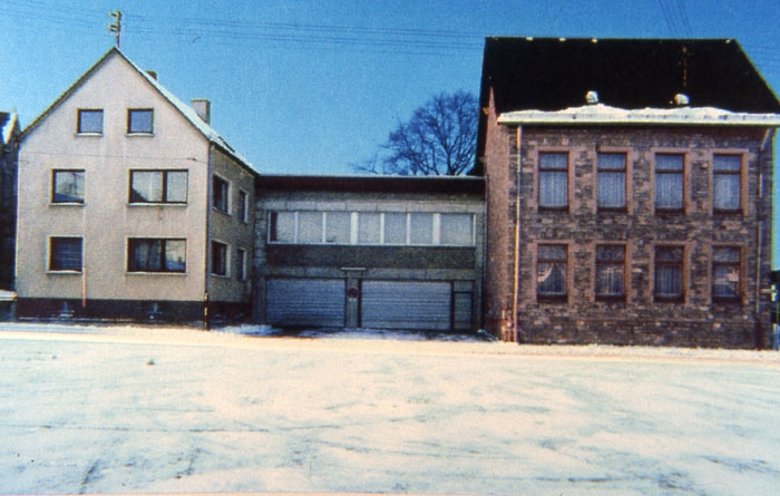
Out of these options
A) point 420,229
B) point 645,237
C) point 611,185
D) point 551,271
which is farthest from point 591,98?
point 420,229

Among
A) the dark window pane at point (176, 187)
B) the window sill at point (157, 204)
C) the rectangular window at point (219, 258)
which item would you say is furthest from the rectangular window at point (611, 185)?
the dark window pane at point (176, 187)

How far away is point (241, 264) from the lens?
29875mm

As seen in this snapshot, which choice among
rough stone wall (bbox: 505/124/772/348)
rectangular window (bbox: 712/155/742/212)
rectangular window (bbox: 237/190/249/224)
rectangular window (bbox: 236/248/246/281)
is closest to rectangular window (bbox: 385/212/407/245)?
rectangular window (bbox: 237/190/249/224)

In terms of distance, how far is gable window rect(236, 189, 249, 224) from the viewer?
29578mm

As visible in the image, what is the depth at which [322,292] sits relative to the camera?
99.6 feet

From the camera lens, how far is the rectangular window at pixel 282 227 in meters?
30.7

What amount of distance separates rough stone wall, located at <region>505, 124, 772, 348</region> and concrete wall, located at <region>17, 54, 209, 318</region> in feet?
37.4

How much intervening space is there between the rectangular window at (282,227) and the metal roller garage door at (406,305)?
12.5 ft

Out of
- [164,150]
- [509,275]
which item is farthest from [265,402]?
[164,150]

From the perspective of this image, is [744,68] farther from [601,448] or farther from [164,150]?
[601,448]

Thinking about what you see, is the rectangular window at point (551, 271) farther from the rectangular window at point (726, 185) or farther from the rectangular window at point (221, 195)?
the rectangular window at point (221, 195)

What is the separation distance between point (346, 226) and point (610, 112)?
12.0 metres

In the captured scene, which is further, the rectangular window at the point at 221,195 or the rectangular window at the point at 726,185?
the rectangular window at the point at 221,195

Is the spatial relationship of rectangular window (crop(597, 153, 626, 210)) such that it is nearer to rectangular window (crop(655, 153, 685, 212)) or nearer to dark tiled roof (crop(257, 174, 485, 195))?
rectangular window (crop(655, 153, 685, 212))
